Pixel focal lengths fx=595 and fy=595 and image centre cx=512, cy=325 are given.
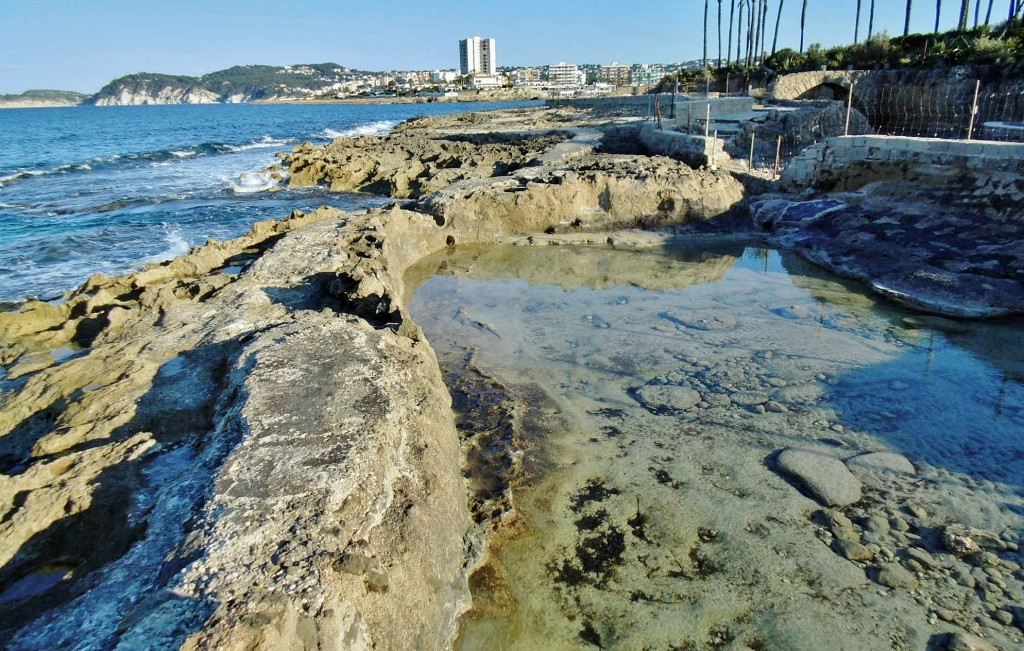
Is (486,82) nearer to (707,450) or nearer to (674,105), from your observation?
(674,105)

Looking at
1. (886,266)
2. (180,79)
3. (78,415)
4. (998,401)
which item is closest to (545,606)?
(78,415)

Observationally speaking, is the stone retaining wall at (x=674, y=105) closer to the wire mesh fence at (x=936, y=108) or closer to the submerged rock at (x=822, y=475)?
the wire mesh fence at (x=936, y=108)

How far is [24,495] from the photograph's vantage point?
3477 millimetres

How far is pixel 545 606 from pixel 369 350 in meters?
2.25

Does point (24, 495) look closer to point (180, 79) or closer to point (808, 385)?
point (808, 385)

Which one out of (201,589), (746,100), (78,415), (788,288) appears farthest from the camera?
(746,100)

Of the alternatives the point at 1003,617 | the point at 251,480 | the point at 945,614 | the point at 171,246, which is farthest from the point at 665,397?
the point at 171,246

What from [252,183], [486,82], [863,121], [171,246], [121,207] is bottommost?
[171,246]

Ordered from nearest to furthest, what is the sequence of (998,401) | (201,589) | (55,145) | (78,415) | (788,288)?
(201,589)
(78,415)
(998,401)
(788,288)
(55,145)

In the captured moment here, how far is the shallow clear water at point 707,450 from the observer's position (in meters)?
3.46

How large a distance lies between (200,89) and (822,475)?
197 metres

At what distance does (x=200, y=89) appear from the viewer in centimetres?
16688

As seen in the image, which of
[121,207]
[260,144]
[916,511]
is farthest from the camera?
[260,144]

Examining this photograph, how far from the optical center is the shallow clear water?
11.4 feet
